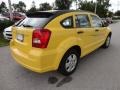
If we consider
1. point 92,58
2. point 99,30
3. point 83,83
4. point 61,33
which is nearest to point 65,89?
point 83,83

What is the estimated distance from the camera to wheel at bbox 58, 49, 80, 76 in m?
4.15

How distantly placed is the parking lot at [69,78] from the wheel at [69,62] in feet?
0.47

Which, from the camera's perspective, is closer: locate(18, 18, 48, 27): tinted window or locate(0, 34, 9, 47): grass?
locate(18, 18, 48, 27): tinted window

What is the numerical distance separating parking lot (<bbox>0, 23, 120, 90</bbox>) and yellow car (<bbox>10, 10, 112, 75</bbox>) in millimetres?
339

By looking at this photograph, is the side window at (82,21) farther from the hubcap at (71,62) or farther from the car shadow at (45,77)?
the car shadow at (45,77)

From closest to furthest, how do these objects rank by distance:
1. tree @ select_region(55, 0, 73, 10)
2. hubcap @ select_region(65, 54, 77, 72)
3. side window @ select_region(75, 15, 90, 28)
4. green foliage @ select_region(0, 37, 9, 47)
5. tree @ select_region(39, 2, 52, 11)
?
1. hubcap @ select_region(65, 54, 77, 72)
2. side window @ select_region(75, 15, 90, 28)
3. green foliage @ select_region(0, 37, 9, 47)
4. tree @ select_region(55, 0, 73, 10)
5. tree @ select_region(39, 2, 52, 11)

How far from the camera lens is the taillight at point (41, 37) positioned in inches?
143

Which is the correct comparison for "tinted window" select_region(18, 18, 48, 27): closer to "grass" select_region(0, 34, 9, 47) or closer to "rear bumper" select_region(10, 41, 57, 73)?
"rear bumper" select_region(10, 41, 57, 73)

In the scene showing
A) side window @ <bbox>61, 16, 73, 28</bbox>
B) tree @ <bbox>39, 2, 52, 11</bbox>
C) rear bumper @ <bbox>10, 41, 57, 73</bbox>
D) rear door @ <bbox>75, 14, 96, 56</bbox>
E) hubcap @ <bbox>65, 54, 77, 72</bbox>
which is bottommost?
hubcap @ <bbox>65, 54, 77, 72</bbox>

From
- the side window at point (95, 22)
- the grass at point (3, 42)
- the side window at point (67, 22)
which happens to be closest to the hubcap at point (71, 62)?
the side window at point (67, 22)

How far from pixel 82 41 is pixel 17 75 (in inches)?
76.8

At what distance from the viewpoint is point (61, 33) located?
391cm

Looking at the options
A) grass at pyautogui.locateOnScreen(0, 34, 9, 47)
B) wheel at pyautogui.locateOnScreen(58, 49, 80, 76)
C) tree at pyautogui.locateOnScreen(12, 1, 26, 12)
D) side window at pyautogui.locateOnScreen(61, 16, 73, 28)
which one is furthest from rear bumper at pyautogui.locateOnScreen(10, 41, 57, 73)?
tree at pyautogui.locateOnScreen(12, 1, 26, 12)

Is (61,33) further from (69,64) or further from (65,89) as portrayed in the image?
(65,89)
